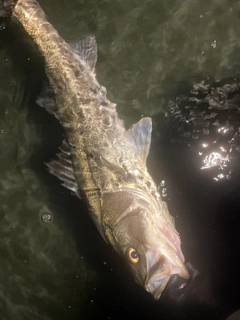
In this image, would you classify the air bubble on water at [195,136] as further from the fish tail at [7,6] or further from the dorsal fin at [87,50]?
the fish tail at [7,6]

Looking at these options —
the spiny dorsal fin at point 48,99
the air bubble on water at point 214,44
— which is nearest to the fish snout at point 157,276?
the spiny dorsal fin at point 48,99

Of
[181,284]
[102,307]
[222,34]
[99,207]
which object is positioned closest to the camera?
[99,207]

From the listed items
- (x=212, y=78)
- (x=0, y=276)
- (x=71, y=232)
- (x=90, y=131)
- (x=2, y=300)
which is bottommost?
(x=2, y=300)

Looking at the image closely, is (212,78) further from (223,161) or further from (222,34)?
(223,161)

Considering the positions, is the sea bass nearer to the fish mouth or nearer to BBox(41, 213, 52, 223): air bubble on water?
the fish mouth

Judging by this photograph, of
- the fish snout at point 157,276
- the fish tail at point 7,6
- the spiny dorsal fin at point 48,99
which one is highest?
the fish tail at point 7,6

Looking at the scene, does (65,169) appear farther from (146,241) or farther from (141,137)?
(146,241)

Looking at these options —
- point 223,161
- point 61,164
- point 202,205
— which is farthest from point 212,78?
point 61,164
